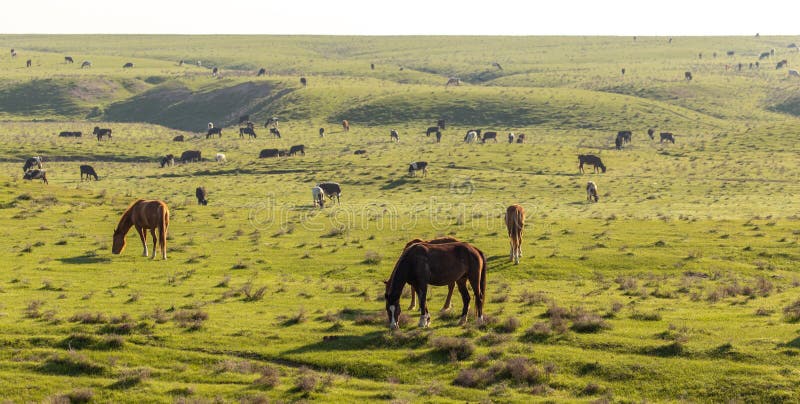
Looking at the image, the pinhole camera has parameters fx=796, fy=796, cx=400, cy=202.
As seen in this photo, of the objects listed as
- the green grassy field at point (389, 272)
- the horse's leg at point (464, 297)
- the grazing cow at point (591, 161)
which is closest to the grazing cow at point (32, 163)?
the green grassy field at point (389, 272)

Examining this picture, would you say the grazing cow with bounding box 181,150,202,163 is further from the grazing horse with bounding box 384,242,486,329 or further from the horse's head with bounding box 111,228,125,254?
the grazing horse with bounding box 384,242,486,329

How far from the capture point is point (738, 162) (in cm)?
7462

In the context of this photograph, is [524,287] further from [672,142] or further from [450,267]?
[672,142]

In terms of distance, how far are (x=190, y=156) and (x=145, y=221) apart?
153ft

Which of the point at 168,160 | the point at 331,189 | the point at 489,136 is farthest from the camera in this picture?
the point at 489,136

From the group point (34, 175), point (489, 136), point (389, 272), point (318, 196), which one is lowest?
point (389, 272)

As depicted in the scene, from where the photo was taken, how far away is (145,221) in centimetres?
3111

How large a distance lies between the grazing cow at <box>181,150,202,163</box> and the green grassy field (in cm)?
370

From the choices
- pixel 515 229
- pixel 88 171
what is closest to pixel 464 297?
pixel 515 229

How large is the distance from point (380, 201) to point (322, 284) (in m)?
27.5

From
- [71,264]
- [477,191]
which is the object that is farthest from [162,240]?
[477,191]

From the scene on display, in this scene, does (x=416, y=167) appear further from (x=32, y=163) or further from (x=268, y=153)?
(x=32, y=163)

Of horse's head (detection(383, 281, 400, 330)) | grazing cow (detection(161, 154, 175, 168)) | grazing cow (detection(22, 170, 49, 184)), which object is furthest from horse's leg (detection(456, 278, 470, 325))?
grazing cow (detection(161, 154, 175, 168))

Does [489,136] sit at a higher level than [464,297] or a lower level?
higher
